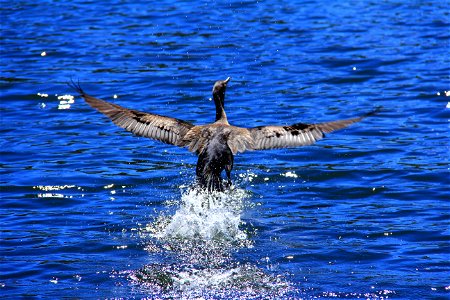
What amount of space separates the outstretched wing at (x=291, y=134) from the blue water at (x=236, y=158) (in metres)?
0.92

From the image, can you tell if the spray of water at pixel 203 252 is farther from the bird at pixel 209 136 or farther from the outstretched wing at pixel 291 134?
the outstretched wing at pixel 291 134

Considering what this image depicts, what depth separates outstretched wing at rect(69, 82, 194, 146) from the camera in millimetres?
10484

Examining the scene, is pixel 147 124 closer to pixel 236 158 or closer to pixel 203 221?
pixel 203 221

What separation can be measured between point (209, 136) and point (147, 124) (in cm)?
73

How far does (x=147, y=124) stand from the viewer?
35.0 feet

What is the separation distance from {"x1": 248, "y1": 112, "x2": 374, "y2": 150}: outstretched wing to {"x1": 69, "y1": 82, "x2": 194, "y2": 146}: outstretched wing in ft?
2.89

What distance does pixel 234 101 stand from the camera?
15.4 metres

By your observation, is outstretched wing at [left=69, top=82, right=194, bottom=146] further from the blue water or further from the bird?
the blue water

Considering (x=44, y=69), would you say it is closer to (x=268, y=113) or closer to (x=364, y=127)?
(x=268, y=113)

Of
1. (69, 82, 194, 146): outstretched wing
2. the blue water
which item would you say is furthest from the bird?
the blue water

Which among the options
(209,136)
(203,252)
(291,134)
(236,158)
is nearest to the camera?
(203,252)

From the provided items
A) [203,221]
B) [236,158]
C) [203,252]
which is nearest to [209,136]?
[203,221]

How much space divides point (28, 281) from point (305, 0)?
1371 centimetres

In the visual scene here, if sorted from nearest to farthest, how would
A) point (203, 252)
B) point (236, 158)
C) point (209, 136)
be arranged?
1. point (203, 252)
2. point (209, 136)
3. point (236, 158)
